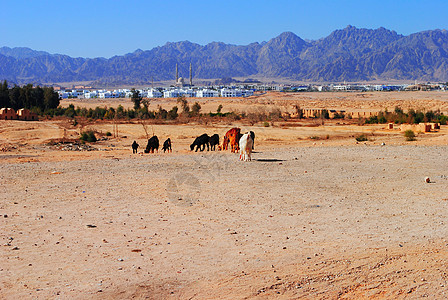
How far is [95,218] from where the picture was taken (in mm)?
11586

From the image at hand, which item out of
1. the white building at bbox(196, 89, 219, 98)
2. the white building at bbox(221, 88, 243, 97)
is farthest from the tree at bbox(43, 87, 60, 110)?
the white building at bbox(196, 89, 219, 98)

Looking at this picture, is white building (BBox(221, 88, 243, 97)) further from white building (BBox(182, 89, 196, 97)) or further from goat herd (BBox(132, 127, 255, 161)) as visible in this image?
goat herd (BBox(132, 127, 255, 161))

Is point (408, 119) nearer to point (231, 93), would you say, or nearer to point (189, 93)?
point (231, 93)

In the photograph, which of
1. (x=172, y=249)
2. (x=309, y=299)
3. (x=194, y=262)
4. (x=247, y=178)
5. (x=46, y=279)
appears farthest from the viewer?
(x=247, y=178)

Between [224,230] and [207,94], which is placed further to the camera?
[207,94]

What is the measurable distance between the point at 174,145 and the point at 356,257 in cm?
2152

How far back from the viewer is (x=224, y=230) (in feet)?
35.1

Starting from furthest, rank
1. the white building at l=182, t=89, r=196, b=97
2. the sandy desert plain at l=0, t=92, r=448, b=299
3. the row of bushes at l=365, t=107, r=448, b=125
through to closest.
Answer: the white building at l=182, t=89, r=196, b=97 → the row of bushes at l=365, t=107, r=448, b=125 → the sandy desert plain at l=0, t=92, r=448, b=299

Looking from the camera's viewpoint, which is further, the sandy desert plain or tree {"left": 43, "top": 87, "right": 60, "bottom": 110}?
tree {"left": 43, "top": 87, "right": 60, "bottom": 110}

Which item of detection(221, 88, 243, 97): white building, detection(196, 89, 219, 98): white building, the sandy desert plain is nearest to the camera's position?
the sandy desert plain

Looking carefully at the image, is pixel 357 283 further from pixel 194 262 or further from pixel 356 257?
pixel 194 262

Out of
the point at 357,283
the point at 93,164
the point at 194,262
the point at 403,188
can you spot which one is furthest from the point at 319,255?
the point at 93,164

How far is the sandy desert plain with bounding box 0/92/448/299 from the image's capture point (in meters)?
8.08

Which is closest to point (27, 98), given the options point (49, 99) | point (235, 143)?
point (49, 99)
